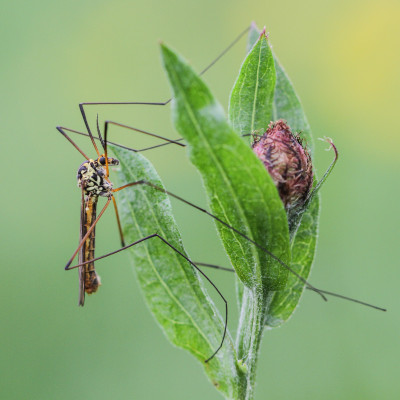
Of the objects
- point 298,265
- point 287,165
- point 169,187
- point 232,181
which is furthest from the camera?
point 169,187

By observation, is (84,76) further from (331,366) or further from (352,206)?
(331,366)

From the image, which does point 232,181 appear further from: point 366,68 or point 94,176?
point 366,68

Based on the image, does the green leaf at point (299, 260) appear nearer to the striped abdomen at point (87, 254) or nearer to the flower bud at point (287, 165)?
the flower bud at point (287, 165)

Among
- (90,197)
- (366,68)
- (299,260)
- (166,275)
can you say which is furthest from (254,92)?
(366,68)

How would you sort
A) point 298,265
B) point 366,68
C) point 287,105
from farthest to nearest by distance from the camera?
point 366,68 < point 287,105 < point 298,265

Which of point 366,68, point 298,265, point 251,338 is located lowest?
point 251,338

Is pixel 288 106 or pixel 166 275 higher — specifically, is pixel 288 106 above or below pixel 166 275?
above
